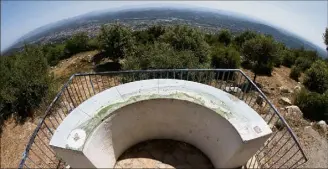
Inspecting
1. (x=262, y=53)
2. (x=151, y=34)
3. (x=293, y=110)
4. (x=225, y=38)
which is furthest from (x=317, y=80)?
(x=151, y=34)

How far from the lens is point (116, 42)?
59.3ft

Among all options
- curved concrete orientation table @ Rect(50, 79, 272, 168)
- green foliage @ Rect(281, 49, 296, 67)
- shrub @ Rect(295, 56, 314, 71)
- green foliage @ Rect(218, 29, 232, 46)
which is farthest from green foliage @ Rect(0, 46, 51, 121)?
green foliage @ Rect(218, 29, 232, 46)

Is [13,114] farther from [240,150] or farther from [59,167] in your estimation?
[240,150]

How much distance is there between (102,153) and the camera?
5.54 metres

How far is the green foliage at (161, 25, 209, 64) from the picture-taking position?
1633 centimetres

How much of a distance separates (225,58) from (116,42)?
7977 mm

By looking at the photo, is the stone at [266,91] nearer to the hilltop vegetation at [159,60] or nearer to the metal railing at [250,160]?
the hilltop vegetation at [159,60]

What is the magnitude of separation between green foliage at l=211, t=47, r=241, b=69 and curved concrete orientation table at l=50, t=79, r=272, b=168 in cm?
1135

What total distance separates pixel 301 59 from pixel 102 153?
20133 millimetres

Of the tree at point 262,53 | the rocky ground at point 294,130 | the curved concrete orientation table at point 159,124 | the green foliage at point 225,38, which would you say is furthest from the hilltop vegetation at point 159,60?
the curved concrete orientation table at point 159,124

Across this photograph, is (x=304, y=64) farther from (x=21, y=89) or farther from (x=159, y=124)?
(x=21, y=89)

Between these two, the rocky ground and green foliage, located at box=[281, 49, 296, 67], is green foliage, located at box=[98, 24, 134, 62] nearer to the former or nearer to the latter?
the rocky ground

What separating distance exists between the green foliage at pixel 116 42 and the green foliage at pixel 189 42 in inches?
113

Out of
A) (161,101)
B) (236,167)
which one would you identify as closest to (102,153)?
(161,101)
